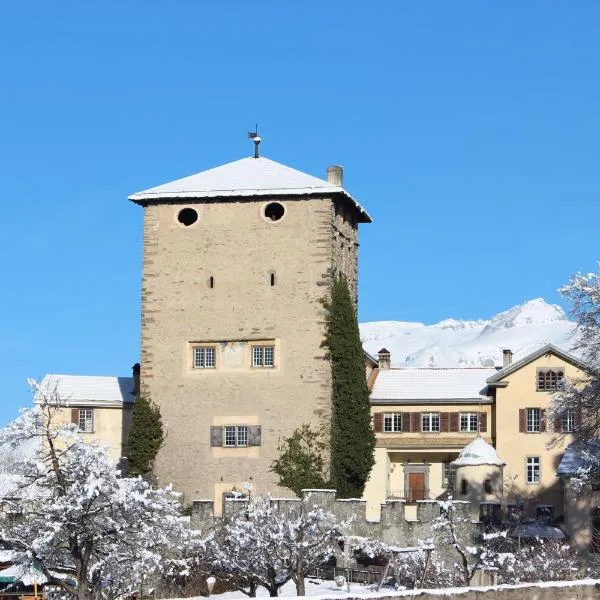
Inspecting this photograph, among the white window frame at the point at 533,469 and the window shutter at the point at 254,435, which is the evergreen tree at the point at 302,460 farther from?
the white window frame at the point at 533,469

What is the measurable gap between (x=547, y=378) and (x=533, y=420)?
185 cm

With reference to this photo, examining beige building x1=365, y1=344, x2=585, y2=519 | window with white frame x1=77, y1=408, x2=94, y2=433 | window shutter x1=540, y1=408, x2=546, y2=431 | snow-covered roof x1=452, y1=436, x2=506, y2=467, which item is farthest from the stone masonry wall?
window shutter x1=540, y1=408, x2=546, y2=431

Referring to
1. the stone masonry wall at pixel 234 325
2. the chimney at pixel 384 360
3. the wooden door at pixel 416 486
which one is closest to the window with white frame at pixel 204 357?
the stone masonry wall at pixel 234 325

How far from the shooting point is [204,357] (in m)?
54.9

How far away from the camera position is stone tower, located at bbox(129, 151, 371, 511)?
5388cm

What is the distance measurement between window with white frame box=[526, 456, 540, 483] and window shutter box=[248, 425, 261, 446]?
1095cm

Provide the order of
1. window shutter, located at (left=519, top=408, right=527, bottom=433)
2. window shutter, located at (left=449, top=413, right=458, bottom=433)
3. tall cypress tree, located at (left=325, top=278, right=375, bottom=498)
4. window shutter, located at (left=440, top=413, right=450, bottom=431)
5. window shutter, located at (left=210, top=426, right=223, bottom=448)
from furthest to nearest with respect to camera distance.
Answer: window shutter, located at (left=440, top=413, right=450, bottom=431)
window shutter, located at (left=449, top=413, right=458, bottom=433)
window shutter, located at (left=519, top=408, right=527, bottom=433)
window shutter, located at (left=210, top=426, right=223, bottom=448)
tall cypress tree, located at (left=325, top=278, right=375, bottom=498)

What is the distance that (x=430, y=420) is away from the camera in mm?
59344

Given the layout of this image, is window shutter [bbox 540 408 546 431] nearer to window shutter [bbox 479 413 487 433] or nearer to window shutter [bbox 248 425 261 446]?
window shutter [bbox 479 413 487 433]

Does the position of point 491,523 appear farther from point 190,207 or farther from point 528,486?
point 190,207

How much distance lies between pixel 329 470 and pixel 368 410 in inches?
148

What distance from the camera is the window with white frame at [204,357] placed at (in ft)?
180

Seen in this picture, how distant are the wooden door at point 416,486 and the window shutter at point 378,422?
2.18 metres

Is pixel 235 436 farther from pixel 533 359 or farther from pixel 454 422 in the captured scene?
pixel 533 359
